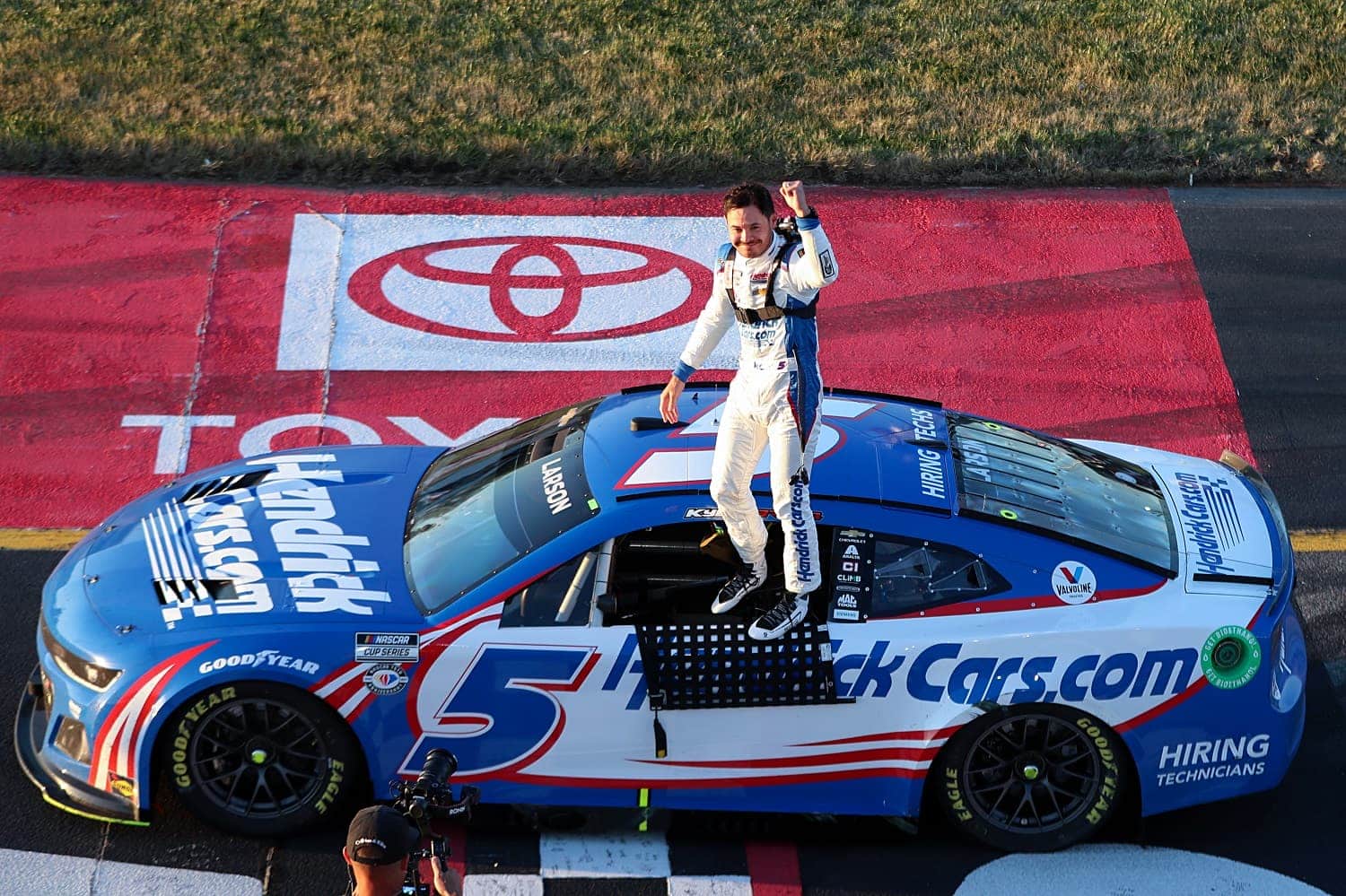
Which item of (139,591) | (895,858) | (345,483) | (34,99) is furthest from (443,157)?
(895,858)

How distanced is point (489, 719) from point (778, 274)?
205cm

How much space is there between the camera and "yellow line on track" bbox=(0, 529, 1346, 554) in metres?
8.26

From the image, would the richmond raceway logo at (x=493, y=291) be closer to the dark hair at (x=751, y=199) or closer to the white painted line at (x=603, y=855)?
the dark hair at (x=751, y=199)

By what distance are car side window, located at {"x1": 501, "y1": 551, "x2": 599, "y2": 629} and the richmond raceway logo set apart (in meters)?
3.97

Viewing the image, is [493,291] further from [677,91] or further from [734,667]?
Result: [734,667]

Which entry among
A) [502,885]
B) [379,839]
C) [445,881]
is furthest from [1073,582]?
[379,839]

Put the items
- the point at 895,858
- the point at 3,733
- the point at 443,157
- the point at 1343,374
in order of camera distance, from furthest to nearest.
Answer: the point at 443,157 < the point at 1343,374 < the point at 3,733 < the point at 895,858

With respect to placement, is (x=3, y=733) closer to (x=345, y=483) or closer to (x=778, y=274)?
(x=345, y=483)

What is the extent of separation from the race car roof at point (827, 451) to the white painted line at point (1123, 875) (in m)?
1.47

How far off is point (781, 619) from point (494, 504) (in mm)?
1328

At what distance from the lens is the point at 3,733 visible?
689 centimetres

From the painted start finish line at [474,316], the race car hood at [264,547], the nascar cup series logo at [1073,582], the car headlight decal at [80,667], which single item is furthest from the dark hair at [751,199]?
the painted start finish line at [474,316]

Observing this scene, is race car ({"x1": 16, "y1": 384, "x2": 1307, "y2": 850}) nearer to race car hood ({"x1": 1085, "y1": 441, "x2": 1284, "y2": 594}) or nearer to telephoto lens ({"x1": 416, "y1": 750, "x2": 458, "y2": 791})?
race car hood ({"x1": 1085, "y1": 441, "x2": 1284, "y2": 594})

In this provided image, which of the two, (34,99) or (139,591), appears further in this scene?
(34,99)
